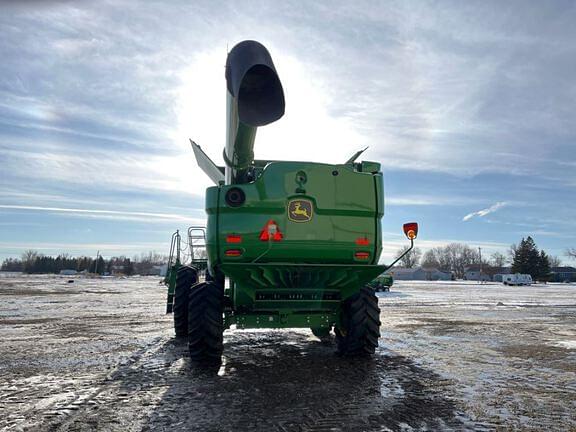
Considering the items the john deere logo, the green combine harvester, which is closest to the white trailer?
the green combine harvester

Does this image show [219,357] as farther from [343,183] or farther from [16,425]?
[343,183]

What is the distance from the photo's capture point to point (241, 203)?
5.87 metres

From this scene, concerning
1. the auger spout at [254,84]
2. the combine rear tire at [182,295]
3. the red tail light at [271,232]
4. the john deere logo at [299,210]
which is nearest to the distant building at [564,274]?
the combine rear tire at [182,295]

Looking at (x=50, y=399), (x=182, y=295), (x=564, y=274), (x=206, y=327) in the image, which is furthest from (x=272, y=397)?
(x=564, y=274)

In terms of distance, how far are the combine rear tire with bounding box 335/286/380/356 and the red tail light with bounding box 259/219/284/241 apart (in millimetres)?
1798

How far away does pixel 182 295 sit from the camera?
8.54 meters

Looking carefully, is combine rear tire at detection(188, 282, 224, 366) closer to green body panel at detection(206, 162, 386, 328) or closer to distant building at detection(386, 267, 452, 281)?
green body panel at detection(206, 162, 386, 328)

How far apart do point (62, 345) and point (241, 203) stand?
4.99m

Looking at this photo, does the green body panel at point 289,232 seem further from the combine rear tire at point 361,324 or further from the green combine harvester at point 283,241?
the combine rear tire at point 361,324

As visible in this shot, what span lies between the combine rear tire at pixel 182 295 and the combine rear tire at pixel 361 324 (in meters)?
3.47

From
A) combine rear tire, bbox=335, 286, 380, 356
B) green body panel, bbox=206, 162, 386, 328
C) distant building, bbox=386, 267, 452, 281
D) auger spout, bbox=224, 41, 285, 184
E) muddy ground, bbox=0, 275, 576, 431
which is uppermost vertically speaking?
auger spout, bbox=224, 41, 285, 184

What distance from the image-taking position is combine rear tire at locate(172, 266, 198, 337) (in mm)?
8516

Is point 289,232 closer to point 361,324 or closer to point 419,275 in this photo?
point 361,324

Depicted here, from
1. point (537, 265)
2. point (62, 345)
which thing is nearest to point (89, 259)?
point (537, 265)
